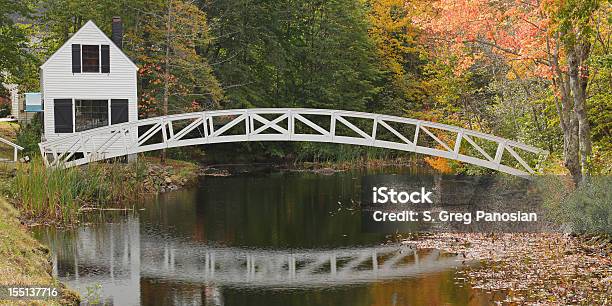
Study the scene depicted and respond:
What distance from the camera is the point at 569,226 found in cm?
1977

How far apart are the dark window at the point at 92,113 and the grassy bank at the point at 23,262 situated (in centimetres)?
1376

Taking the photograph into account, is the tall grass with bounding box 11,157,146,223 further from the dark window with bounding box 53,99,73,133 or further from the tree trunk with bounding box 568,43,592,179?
the tree trunk with bounding box 568,43,592,179

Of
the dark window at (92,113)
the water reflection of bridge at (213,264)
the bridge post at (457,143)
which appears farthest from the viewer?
the dark window at (92,113)

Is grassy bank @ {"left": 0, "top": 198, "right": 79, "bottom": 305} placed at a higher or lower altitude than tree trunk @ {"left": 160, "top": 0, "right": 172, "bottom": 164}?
lower

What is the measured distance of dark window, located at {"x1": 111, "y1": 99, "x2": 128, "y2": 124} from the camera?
3200 cm

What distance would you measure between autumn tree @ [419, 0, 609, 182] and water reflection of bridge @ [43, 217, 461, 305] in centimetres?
398

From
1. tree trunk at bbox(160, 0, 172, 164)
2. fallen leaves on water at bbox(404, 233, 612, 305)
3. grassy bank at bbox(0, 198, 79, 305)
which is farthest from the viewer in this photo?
tree trunk at bbox(160, 0, 172, 164)

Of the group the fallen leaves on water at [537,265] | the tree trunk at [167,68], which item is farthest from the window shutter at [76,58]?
the fallen leaves on water at [537,265]

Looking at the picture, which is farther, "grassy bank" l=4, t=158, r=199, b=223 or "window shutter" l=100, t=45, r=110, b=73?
"window shutter" l=100, t=45, r=110, b=73

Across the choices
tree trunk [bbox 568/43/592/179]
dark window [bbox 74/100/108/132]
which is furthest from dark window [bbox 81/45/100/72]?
tree trunk [bbox 568/43/592/179]

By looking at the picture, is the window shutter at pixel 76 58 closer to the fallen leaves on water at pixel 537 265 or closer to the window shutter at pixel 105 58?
the window shutter at pixel 105 58

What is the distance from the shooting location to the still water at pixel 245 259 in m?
15.7

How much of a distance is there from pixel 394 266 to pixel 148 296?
17.2 ft

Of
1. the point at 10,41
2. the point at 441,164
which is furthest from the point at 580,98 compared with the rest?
the point at 10,41
